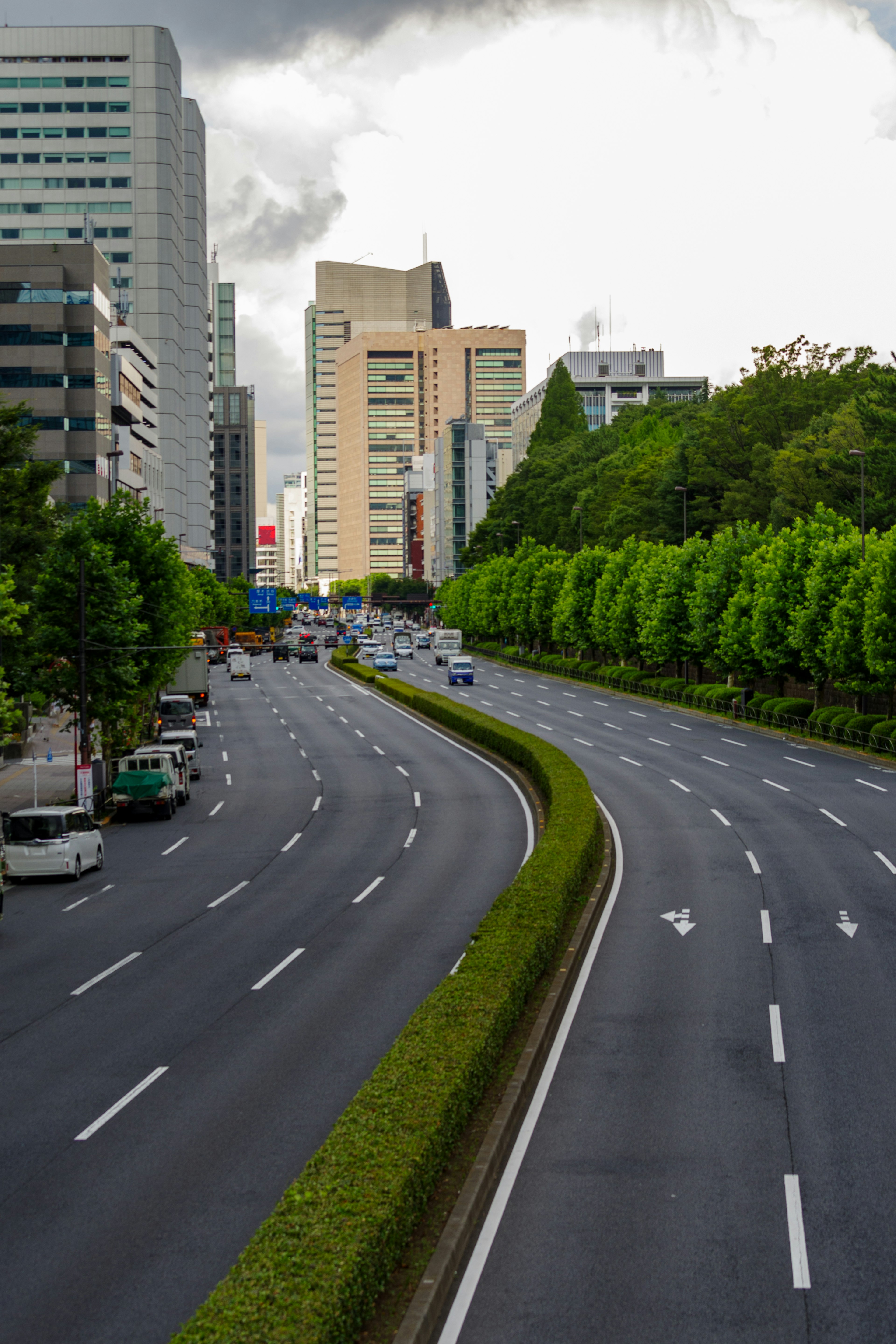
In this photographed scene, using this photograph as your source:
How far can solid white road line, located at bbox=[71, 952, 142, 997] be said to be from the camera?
64.7 ft

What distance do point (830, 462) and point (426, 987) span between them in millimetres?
62873

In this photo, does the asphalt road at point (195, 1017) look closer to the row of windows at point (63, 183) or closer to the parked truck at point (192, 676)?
the parked truck at point (192, 676)

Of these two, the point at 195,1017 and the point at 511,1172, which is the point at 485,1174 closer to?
the point at 511,1172

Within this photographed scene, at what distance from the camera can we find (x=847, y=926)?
74.3 feet

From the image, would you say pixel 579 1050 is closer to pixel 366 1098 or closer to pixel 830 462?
pixel 366 1098

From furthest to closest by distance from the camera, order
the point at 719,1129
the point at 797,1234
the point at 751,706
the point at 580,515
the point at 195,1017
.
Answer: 1. the point at 580,515
2. the point at 751,706
3. the point at 195,1017
4. the point at 719,1129
5. the point at 797,1234

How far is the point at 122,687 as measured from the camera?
4397cm

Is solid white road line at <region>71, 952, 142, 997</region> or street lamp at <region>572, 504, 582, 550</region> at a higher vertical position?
street lamp at <region>572, 504, 582, 550</region>

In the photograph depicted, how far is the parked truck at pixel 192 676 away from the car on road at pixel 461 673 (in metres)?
19.6

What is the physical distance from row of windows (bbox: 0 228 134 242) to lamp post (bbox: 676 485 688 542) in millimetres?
72469

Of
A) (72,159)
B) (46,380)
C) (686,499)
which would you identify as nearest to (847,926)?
(686,499)

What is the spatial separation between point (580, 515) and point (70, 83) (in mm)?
72968

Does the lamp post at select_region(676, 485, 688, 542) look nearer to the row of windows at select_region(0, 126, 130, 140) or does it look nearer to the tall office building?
the tall office building

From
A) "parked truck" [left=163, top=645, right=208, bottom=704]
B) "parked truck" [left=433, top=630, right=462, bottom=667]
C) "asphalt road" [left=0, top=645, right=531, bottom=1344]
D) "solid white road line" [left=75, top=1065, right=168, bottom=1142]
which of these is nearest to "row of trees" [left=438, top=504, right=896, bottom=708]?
"parked truck" [left=433, top=630, right=462, bottom=667]
